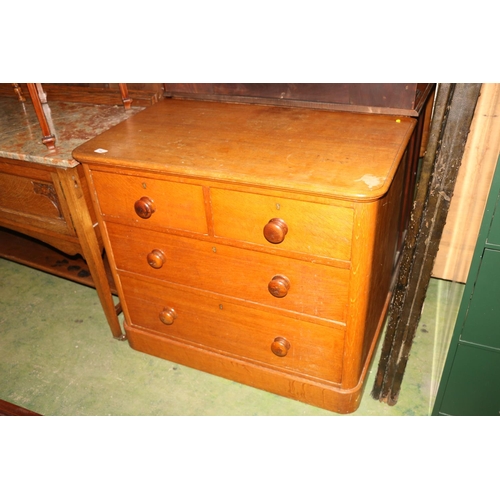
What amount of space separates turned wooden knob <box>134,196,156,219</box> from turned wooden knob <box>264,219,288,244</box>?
473 millimetres

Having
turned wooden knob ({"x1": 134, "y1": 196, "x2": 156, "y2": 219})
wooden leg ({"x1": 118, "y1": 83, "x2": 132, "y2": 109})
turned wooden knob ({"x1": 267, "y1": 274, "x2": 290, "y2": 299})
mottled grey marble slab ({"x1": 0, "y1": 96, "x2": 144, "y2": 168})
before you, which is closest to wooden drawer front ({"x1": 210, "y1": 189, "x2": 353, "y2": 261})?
turned wooden knob ({"x1": 267, "y1": 274, "x2": 290, "y2": 299})

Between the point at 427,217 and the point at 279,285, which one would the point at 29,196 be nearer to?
the point at 279,285

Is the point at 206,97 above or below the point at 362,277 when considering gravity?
above

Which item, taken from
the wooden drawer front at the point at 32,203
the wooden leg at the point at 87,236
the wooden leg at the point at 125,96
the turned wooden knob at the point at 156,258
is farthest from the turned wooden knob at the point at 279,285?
the wooden leg at the point at 125,96

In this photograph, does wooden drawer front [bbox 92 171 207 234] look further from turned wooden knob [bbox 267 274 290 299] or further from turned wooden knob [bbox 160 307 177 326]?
turned wooden knob [bbox 160 307 177 326]

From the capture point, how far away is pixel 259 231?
155cm

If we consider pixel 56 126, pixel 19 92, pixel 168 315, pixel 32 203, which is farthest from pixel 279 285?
pixel 19 92

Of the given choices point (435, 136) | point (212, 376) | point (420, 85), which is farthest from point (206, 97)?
point (212, 376)

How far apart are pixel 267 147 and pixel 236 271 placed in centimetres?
48

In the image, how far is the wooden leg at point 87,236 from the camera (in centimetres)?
183

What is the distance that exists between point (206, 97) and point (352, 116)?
678 millimetres

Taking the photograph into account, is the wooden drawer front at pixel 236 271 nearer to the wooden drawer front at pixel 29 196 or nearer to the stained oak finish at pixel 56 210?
the stained oak finish at pixel 56 210

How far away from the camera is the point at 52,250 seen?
265 centimetres

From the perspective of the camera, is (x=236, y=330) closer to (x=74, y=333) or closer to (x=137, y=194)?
(x=137, y=194)
